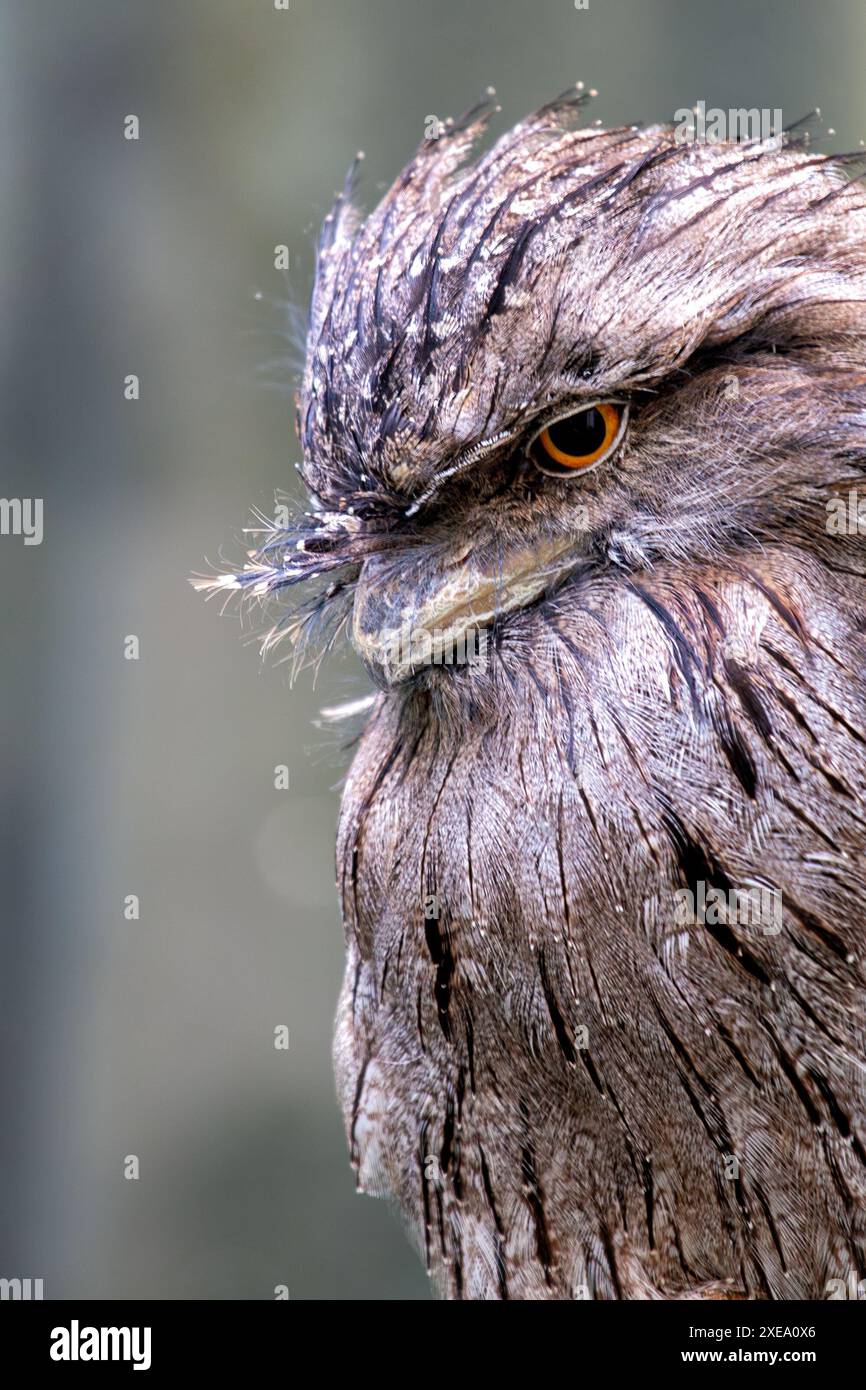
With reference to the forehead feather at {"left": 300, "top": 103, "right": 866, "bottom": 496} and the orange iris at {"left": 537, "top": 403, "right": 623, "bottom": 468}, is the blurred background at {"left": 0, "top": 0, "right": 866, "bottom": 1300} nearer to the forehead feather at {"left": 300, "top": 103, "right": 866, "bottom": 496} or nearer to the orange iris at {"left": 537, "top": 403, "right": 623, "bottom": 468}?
the forehead feather at {"left": 300, "top": 103, "right": 866, "bottom": 496}

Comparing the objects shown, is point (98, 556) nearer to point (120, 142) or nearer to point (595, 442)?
point (120, 142)

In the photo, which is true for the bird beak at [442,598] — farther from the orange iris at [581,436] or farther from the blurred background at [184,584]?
the blurred background at [184,584]

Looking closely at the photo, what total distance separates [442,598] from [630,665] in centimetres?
24

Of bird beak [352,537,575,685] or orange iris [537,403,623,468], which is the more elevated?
orange iris [537,403,623,468]

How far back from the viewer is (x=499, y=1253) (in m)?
1.60

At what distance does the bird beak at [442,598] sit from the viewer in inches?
54.2

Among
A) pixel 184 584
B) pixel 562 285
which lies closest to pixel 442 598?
pixel 562 285

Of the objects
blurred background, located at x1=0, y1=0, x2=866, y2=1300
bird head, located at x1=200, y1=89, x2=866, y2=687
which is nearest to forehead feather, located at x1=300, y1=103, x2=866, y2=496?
bird head, located at x1=200, y1=89, x2=866, y2=687

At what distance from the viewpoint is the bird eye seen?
1321 millimetres

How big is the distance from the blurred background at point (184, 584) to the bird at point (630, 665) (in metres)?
1.00

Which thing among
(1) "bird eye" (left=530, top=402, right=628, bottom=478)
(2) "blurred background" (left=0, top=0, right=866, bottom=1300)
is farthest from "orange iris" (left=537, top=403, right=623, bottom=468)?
(2) "blurred background" (left=0, top=0, right=866, bottom=1300)

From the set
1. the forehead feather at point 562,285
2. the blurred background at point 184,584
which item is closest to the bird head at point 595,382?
the forehead feather at point 562,285

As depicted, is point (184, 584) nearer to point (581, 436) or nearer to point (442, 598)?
point (442, 598)

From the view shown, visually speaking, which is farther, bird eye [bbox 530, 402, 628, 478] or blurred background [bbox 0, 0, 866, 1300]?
blurred background [bbox 0, 0, 866, 1300]
